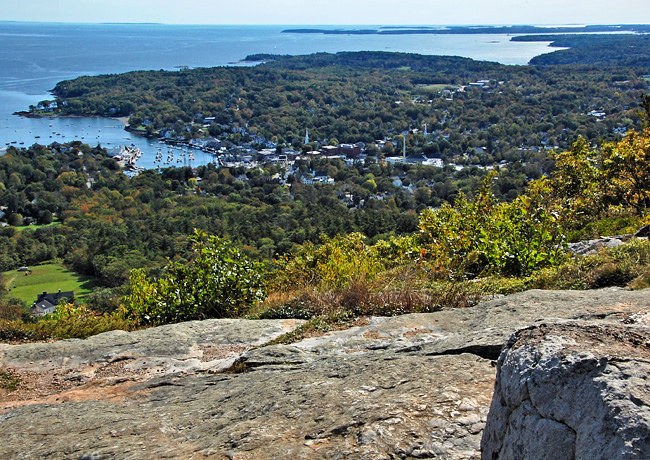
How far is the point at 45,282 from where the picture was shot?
2998cm

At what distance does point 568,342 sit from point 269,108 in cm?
9058

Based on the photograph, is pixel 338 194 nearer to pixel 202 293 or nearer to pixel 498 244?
pixel 498 244

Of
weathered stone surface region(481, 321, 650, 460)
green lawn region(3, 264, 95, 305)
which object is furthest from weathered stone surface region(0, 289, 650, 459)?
green lawn region(3, 264, 95, 305)

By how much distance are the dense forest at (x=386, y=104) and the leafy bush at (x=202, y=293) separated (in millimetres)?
51112

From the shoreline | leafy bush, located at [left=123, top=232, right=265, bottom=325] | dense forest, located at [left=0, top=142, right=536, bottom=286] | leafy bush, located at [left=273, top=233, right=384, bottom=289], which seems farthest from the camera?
the shoreline

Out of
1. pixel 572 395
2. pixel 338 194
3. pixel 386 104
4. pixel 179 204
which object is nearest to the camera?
pixel 572 395

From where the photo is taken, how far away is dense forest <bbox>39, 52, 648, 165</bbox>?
209ft

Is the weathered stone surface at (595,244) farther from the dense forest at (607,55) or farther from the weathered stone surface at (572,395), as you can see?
the dense forest at (607,55)

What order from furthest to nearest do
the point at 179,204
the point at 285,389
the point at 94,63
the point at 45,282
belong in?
the point at 94,63
the point at 179,204
the point at 45,282
the point at 285,389

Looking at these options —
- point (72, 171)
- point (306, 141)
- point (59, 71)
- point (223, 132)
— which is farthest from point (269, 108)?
point (59, 71)

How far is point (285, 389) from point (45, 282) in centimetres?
3151

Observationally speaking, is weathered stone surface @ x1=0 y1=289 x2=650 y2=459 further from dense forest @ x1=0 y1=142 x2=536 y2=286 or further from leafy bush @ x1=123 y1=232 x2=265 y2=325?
Answer: dense forest @ x1=0 y1=142 x2=536 y2=286

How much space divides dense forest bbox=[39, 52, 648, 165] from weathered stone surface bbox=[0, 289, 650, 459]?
172 ft

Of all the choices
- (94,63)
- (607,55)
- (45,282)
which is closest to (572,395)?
(45,282)
